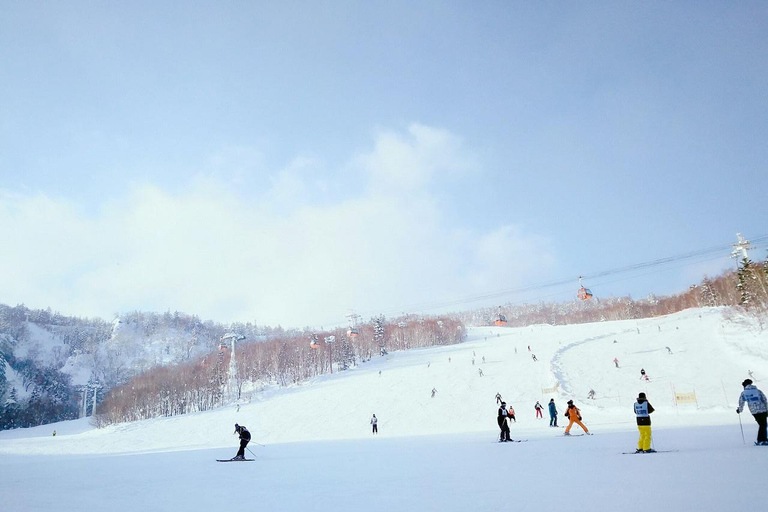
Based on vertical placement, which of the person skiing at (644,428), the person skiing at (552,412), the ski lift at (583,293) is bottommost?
the person skiing at (552,412)

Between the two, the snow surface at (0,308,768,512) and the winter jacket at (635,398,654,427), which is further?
the winter jacket at (635,398,654,427)

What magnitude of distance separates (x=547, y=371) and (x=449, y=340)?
82083mm

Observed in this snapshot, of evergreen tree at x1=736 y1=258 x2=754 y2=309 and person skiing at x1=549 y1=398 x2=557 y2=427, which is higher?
evergreen tree at x1=736 y1=258 x2=754 y2=309

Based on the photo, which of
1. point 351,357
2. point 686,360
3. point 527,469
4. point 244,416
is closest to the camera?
point 527,469

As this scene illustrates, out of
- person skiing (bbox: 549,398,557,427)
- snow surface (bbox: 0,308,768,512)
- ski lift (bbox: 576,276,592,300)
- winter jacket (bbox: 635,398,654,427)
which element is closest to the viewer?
snow surface (bbox: 0,308,768,512)

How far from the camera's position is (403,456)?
1321 centimetres

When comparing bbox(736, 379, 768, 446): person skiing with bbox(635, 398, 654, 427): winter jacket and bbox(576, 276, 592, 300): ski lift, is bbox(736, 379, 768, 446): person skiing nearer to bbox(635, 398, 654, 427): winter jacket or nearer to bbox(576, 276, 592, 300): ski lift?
bbox(635, 398, 654, 427): winter jacket

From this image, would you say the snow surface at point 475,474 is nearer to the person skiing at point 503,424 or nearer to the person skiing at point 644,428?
the person skiing at point 644,428

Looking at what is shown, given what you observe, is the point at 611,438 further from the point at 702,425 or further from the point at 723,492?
the point at 723,492

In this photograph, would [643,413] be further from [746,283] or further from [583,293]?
[746,283]

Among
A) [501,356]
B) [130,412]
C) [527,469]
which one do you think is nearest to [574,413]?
[527,469]

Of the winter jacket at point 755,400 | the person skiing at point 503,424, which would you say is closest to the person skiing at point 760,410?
the winter jacket at point 755,400

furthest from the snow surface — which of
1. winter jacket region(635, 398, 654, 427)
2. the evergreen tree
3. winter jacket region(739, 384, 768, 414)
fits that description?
the evergreen tree

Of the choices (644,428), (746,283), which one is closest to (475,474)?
(644,428)
